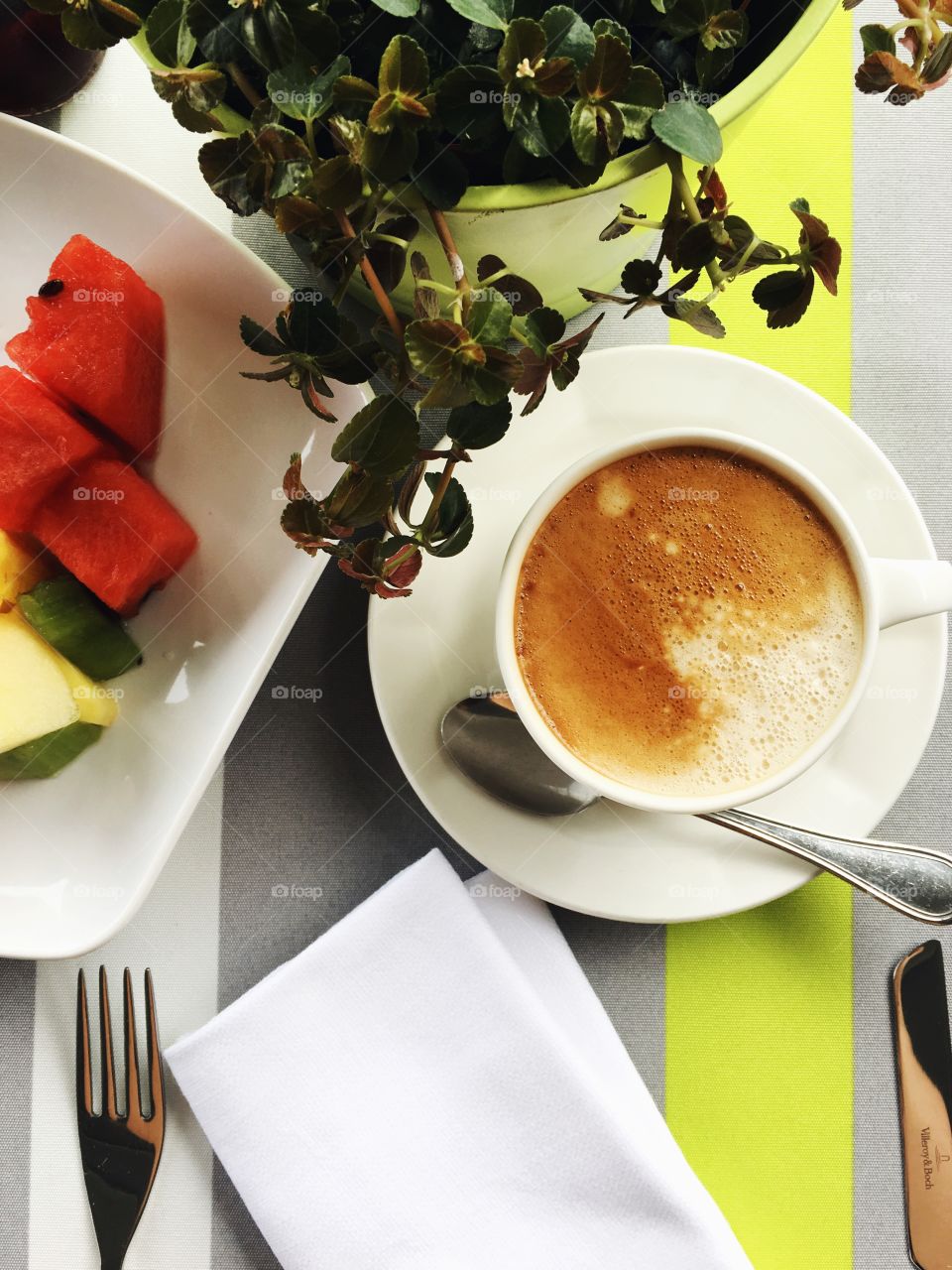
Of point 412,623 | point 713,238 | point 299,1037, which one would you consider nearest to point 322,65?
point 713,238

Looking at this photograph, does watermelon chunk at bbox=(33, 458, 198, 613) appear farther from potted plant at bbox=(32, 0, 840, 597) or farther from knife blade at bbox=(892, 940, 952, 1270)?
knife blade at bbox=(892, 940, 952, 1270)

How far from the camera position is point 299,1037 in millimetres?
1019

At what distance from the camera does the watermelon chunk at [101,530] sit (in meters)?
0.90

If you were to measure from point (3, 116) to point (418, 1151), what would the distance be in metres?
0.94

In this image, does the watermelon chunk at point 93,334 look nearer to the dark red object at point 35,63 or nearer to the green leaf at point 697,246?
the dark red object at point 35,63

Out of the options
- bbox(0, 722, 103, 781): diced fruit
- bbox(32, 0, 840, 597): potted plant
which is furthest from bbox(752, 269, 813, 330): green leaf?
bbox(0, 722, 103, 781): diced fruit

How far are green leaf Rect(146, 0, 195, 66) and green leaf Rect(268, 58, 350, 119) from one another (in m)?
0.04

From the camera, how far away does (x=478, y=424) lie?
2.05ft

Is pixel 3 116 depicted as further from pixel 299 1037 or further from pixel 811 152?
pixel 299 1037

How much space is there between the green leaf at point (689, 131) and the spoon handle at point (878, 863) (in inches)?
20.9

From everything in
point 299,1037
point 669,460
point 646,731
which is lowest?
point 299,1037

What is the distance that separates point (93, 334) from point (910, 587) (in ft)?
2.13

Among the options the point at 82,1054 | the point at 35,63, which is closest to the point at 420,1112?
the point at 82,1054

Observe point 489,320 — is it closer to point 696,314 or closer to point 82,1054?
point 696,314
